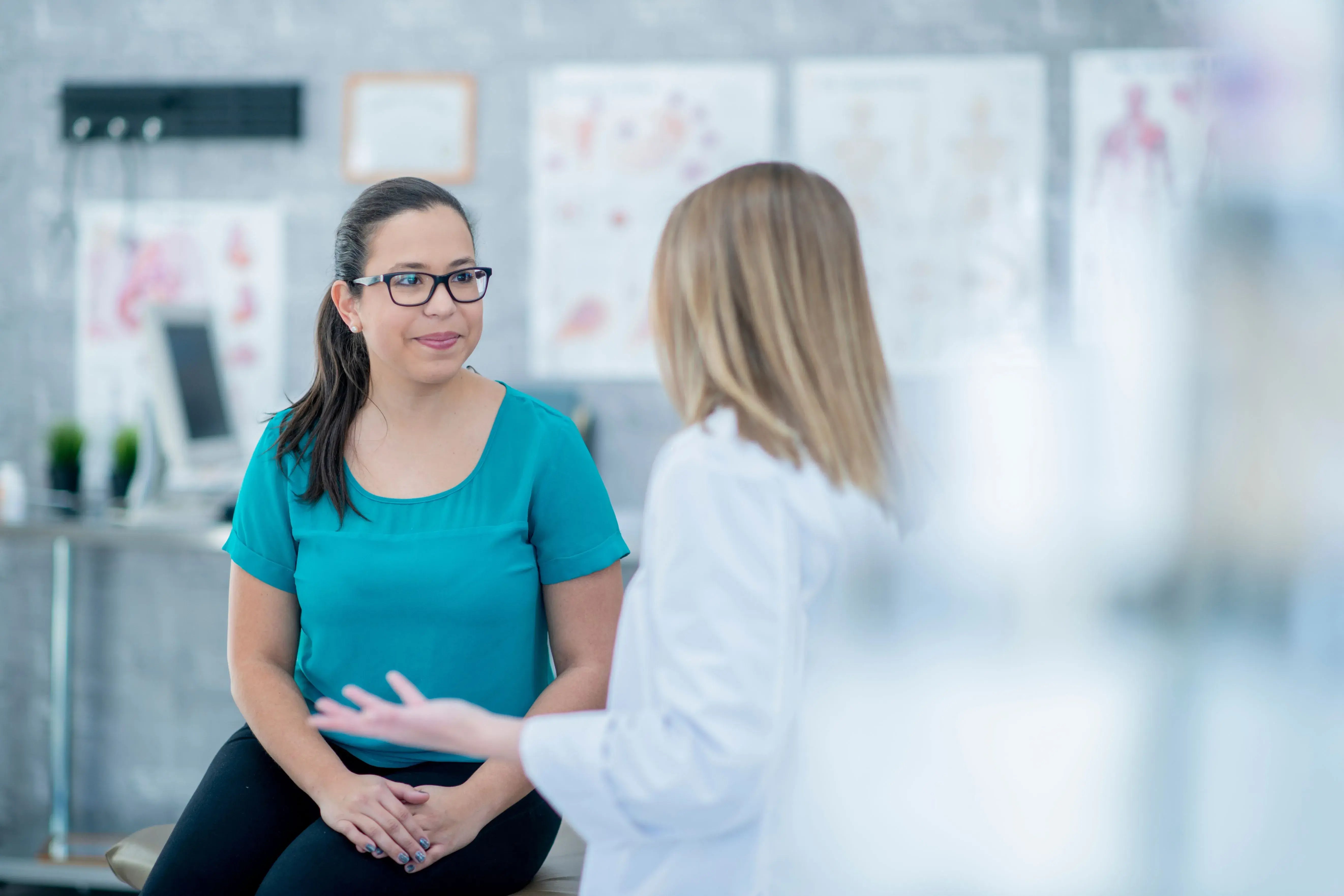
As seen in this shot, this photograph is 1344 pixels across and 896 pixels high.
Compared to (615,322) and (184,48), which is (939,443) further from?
(184,48)

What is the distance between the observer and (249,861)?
3.96 ft

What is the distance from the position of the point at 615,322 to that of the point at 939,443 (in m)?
0.81

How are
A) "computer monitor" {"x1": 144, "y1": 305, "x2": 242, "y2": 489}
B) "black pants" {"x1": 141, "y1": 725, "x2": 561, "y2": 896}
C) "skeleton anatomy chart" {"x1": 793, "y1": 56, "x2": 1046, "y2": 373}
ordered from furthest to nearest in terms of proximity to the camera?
"skeleton anatomy chart" {"x1": 793, "y1": 56, "x2": 1046, "y2": 373}, "computer monitor" {"x1": 144, "y1": 305, "x2": 242, "y2": 489}, "black pants" {"x1": 141, "y1": 725, "x2": 561, "y2": 896}

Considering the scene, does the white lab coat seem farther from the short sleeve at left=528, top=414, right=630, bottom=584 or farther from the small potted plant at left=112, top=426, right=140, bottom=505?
the small potted plant at left=112, top=426, right=140, bottom=505

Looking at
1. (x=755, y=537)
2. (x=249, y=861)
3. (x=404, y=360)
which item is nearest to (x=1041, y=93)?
(x=404, y=360)

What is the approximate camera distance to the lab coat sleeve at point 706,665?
821mm

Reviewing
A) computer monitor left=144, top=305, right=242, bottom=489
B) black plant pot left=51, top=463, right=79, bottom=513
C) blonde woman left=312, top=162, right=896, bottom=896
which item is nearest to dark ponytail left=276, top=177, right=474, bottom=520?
blonde woman left=312, top=162, right=896, bottom=896

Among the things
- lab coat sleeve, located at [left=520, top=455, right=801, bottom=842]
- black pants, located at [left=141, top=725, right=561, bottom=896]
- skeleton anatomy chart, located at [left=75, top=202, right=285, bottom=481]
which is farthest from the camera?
skeleton anatomy chart, located at [left=75, top=202, right=285, bottom=481]

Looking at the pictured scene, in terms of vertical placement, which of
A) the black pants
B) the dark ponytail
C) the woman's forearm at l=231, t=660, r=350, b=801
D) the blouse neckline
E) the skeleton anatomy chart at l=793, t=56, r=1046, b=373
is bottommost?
the black pants

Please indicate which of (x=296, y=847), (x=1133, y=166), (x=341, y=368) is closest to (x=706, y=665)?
(x=296, y=847)

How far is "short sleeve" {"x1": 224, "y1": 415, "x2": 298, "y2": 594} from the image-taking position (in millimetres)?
1317

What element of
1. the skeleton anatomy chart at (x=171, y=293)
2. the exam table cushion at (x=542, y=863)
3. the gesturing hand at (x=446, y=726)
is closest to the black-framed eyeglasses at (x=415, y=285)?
the gesturing hand at (x=446, y=726)

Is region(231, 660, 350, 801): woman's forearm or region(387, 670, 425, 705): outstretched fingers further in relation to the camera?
region(231, 660, 350, 801): woman's forearm

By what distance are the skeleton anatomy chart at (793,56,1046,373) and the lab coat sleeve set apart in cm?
173
